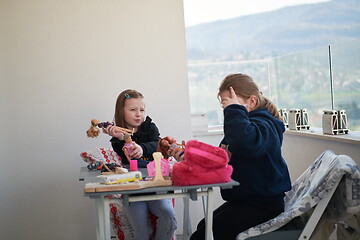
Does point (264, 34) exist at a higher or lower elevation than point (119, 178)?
higher

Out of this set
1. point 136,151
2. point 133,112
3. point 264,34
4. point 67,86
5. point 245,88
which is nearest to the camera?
point 245,88

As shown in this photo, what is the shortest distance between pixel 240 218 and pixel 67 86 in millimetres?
1665

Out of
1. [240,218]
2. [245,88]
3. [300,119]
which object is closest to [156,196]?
[240,218]

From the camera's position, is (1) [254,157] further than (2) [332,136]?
No

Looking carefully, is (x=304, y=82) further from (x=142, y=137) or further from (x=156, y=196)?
(x=156, y=196)

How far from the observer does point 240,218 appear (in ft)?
7.66

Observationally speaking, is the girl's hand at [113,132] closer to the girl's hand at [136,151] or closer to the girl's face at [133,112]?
the girl's hand at [136,151]

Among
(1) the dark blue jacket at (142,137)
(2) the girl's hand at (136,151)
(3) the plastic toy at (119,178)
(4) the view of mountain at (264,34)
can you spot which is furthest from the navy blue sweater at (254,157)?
(4) the view of mountain at (264,34)

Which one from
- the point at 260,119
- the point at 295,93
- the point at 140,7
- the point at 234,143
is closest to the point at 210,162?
the point at 234,143

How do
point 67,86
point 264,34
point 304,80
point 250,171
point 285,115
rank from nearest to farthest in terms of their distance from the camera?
point 250,171
point 67,86
point 304,80
point 285,115
point 264,34

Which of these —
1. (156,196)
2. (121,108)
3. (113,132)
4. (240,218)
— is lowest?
(240,218)

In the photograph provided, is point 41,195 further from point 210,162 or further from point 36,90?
point 210,162

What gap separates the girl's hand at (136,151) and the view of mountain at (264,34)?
481 cm

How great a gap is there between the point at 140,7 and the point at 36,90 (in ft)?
2.87
